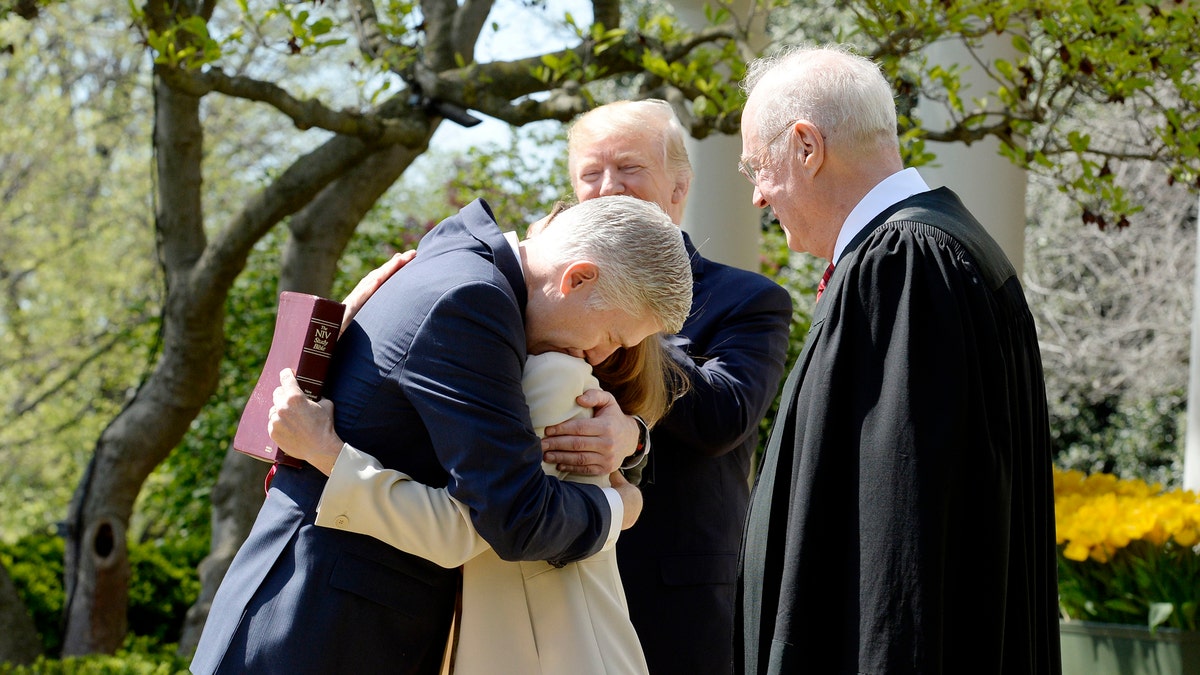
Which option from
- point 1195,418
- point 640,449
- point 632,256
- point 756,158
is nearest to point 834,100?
point 756,158

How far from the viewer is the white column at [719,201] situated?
595 cm

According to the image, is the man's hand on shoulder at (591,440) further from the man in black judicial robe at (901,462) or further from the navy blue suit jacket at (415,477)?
the man in black judicial robe at (901,462)

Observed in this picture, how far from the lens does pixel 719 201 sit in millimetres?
5965

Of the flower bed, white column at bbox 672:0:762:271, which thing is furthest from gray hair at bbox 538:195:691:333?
white column at bbox 672:0:762:271

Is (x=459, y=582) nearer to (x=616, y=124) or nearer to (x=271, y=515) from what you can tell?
(x=271, y=515)

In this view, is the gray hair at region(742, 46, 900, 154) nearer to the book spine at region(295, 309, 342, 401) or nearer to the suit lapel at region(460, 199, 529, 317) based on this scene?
the suit lapel at region(460, 199, 529, 317)

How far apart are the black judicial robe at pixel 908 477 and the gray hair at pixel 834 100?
193 millimetres

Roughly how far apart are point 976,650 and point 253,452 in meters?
1.32

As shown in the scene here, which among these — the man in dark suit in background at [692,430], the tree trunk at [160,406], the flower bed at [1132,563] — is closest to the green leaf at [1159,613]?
the flower bed at [1132,563]

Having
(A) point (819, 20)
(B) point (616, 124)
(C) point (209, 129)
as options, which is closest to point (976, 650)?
(B) point (616, 124)

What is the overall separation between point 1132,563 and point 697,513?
2.06 metres

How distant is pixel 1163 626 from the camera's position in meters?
4.02

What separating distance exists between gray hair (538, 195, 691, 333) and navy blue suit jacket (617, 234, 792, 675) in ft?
2.30

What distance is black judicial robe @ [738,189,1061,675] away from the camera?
6.33 feet
